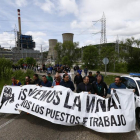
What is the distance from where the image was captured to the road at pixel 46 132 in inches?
128

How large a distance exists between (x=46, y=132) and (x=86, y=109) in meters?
1.31

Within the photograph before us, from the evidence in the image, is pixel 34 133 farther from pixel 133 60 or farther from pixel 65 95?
pixel 133 60

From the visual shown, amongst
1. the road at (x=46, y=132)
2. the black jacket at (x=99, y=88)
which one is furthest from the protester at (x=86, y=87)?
the road at (x=46, y=132)

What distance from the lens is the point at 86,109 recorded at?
3648 mm

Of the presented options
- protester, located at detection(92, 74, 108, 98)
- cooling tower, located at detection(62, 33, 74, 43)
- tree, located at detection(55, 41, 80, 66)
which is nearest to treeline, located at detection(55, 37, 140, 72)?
protester, located at detection(92, 74, 108, 98)

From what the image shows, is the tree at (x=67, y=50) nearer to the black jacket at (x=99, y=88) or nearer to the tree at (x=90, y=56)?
the tree at (x=90, y=56)

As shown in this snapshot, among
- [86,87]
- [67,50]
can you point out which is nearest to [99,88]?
[86,87]

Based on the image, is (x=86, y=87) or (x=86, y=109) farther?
(x=86, y=87)

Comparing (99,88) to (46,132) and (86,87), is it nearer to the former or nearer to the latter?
(86,87)

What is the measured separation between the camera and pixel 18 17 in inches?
3674

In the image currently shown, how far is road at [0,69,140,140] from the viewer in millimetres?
3240

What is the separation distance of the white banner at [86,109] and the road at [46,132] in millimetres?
241

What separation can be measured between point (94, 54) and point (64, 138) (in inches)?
1024

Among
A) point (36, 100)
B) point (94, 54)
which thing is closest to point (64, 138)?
point (36, 100)
